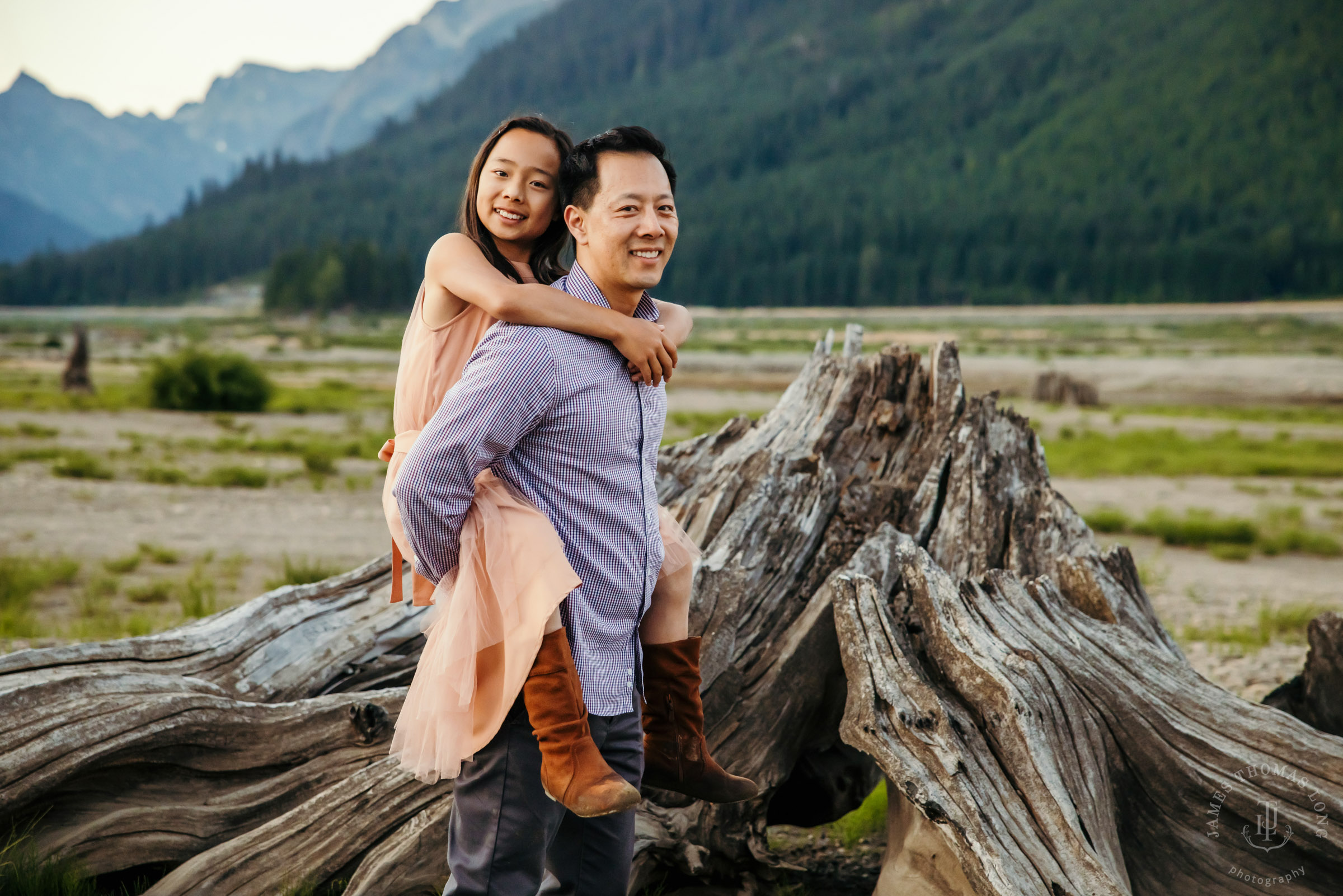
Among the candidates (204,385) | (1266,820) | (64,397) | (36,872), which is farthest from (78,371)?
(1266,820)

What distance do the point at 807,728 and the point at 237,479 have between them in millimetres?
11602

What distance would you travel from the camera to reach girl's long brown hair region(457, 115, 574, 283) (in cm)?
251

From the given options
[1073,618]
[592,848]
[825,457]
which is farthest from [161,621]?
[1073,618]

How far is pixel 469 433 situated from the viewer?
6.57ft

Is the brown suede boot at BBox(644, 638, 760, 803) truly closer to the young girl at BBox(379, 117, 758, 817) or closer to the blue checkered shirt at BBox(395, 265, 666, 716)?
the young girl at BBox(379, 117, 758, 817)

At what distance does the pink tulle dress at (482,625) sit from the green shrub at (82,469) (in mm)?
12777

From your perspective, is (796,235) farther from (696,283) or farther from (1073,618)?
(1073,618)

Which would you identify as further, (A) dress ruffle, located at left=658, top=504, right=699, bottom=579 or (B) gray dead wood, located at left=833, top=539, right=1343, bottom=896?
(B) gray dead wood, located at left=833, top=539, right=1343, bottom=896

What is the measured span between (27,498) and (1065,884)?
41.1 feet

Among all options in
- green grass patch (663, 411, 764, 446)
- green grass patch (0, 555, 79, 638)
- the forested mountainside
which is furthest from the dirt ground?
the forested mountainside

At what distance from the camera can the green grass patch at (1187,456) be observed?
612 inches

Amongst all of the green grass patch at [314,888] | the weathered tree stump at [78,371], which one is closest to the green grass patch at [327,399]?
the weathered tree stump at [78,371]

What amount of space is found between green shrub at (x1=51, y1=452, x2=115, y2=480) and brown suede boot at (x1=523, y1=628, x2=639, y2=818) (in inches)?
514

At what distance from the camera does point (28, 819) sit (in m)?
3.05
